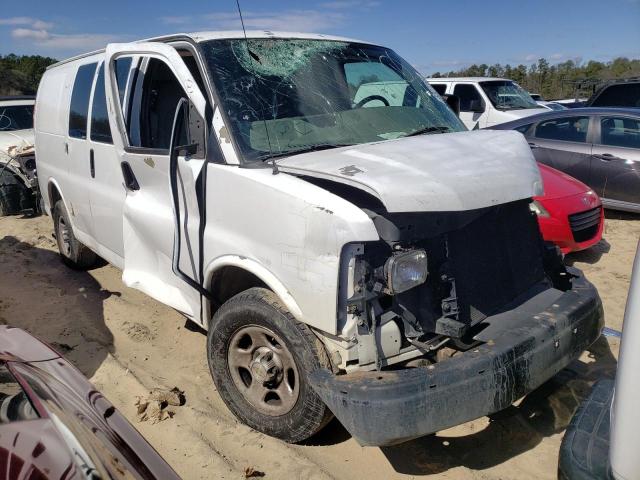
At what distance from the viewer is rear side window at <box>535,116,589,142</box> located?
308 inches

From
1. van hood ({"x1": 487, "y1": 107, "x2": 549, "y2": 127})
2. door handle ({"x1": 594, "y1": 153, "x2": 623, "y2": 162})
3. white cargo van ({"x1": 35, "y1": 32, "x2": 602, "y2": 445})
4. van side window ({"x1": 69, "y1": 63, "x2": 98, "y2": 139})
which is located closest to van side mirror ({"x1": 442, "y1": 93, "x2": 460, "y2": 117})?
white cargo van ({"x1": 35, "y1": 32, "x2": 602, "y2": 445})

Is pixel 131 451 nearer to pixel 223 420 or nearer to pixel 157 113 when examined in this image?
pixel 223 420

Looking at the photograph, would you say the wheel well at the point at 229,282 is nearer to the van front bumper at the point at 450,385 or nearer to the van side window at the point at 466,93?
the van front bumper at the point at 450,385

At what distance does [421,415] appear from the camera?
2447 millimetres

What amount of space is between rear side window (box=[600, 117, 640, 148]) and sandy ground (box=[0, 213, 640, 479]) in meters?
2.10

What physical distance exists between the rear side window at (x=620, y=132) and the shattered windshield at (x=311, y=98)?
4577mm

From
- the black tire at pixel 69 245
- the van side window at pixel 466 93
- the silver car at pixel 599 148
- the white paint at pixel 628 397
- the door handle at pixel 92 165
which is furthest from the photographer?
the van side window at pixel 466 93

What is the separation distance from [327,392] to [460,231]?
1088 mm

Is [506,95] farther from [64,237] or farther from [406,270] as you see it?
[406,270]

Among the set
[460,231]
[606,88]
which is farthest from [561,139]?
[460,231]

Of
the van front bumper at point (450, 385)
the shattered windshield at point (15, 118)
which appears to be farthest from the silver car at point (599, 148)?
the shattered windshield at point (15, 118)

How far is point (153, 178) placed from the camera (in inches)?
148

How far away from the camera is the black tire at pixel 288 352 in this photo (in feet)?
9.11

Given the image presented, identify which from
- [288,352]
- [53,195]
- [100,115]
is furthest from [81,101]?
[288,352]
